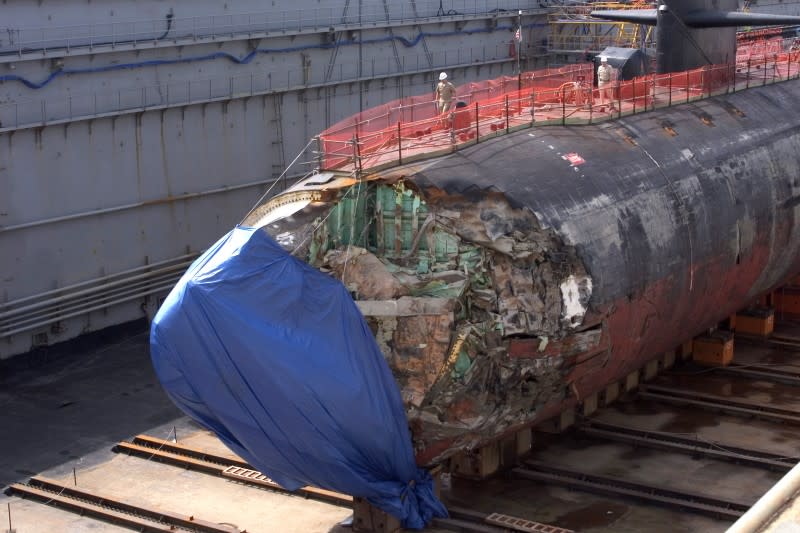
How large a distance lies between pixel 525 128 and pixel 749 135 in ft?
18.1

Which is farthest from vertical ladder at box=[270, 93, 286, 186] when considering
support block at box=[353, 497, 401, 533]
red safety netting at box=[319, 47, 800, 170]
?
support block at box=[353, 497, 401, 533]

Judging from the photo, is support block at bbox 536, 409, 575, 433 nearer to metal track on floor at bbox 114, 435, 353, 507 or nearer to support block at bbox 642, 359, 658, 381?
support block at bbox 642, 359, 658, 381

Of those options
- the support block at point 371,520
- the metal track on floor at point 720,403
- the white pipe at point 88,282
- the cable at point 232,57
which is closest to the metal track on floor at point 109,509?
the support block at point 371,520

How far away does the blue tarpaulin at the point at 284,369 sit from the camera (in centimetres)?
1390

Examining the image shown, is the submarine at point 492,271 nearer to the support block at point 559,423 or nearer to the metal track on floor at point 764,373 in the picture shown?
the support block at point 559,423

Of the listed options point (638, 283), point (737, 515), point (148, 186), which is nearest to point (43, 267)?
point (148, 186)

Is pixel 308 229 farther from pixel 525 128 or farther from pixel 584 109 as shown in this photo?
pixel 584 109

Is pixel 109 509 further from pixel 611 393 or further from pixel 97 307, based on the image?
pixel 611 393

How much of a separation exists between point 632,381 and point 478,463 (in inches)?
180

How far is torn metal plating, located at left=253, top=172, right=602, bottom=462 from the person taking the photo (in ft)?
47.8

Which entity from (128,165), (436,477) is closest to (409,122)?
(436,477)

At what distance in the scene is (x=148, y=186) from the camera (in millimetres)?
25344

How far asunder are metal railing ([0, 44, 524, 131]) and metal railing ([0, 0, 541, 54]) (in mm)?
1015

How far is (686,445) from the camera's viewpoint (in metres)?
18.0
